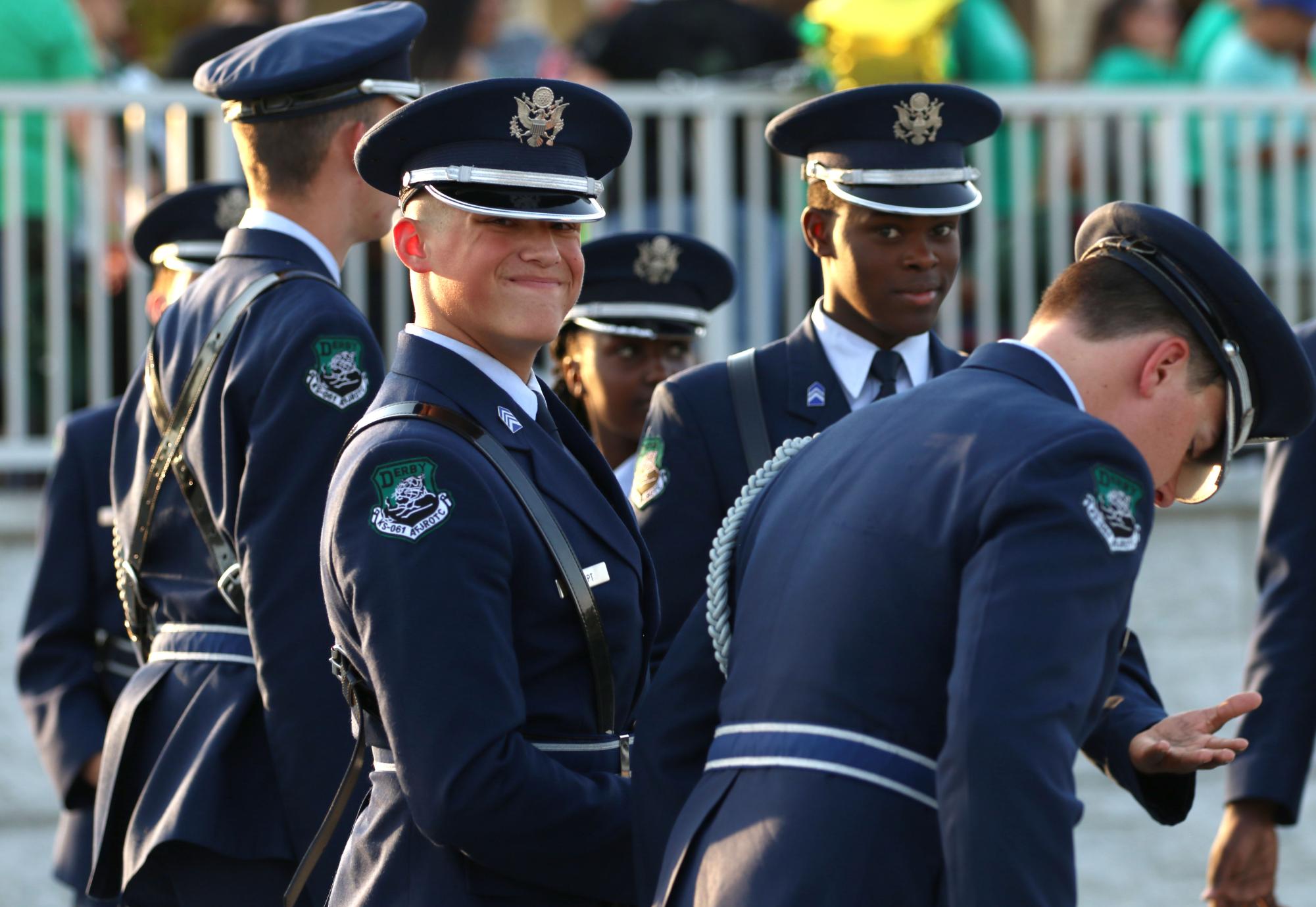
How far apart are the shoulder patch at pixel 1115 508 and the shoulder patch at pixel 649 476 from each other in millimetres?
1624

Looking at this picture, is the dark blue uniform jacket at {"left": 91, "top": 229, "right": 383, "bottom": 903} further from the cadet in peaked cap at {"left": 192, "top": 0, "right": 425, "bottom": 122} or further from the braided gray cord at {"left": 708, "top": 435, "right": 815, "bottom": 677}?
the braided gray cord at {"left": 708, "top": 435, "right": 815, "bottom": 677}

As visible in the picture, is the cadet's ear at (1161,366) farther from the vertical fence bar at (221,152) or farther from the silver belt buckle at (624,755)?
the vertical fence bar at (221,152)

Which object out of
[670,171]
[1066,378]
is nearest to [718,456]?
[1066,378]

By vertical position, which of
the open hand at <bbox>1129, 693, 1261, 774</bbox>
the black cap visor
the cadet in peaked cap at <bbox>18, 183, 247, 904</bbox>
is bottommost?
the cadet in peaked cap at <bbox>18, 183, 247, 904</bbox>

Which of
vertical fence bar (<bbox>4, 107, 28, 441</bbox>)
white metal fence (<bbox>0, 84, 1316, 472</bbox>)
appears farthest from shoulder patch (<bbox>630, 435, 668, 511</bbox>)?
vertical fence bar (<bbox>4, 107, 28, 441</bbox>)

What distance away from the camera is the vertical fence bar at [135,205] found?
22.4 feet

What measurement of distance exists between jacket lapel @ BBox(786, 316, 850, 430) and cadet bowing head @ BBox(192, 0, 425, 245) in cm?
85

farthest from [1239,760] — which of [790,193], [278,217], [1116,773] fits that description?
[790,193]

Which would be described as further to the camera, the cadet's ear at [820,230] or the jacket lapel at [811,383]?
the cadet's ear at [820,230]

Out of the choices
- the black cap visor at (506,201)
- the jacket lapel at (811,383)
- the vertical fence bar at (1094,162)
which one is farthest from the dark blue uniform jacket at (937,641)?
the vertical fence bar at (1094,162)

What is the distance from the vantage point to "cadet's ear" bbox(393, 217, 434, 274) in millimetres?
2799

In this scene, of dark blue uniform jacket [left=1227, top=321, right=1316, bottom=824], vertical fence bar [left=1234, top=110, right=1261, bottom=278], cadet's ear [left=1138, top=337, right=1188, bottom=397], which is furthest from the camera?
vertical fence bar [left=1234, top=110, right=1261, bottom=278]

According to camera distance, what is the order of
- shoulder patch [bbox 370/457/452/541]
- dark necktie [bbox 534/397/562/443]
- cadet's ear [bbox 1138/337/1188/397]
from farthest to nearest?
1. dark necktie [bbox 534/397/562/443]
2. shoulder patch [bbox 370/457/452/541]
3. cadet's ear [bbox 1138/337/1188/397]

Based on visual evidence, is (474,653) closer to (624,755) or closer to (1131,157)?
(624,755)
